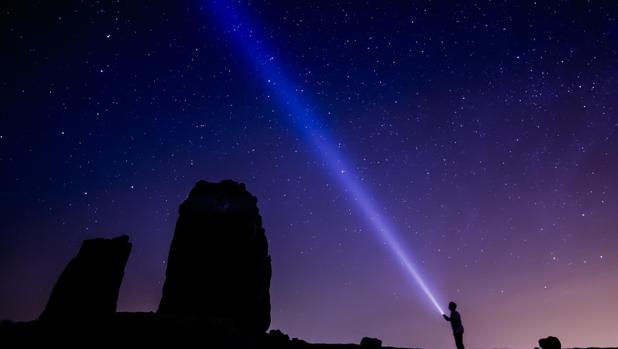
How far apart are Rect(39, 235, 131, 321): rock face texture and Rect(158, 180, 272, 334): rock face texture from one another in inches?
205

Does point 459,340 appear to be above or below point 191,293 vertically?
below

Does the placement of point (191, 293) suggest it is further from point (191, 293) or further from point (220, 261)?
point (220, 261)

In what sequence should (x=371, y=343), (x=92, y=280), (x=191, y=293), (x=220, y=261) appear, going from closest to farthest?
1. (x=371, y=343)
2. (x=92, y=280)
3. (x=191, y=293)
4. (x=220, y=261)

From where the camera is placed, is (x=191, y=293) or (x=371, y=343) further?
(x=191, y=293)

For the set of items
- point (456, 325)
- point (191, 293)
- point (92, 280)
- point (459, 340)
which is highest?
point (191, 293)

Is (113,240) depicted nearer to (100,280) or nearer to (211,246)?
(100,280)

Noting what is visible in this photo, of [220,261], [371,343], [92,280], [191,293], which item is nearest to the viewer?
[371,343]

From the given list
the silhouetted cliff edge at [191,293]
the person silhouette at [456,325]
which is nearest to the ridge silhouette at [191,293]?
the silhouetted cliff edge at [191,293]

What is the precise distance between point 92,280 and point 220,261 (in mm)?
8098

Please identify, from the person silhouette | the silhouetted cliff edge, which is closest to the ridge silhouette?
the silhouetted cliff edge

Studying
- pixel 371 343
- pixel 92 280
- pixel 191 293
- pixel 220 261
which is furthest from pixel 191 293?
pixel 371 343

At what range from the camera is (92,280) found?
55.8ft

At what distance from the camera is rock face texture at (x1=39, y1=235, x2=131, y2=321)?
16.3 metres

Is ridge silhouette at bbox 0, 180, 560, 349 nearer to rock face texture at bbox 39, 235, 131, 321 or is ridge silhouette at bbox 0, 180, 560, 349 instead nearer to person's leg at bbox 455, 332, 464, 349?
rock face texture at bbox 39, 235, 131, 321
